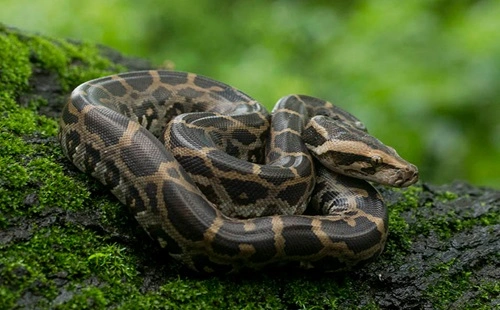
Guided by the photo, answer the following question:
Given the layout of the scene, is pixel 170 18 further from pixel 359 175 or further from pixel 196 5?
pixel 359 175

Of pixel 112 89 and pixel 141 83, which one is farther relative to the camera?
pixel 141 83

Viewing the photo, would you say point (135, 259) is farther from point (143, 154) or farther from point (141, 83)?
point (141, 83)

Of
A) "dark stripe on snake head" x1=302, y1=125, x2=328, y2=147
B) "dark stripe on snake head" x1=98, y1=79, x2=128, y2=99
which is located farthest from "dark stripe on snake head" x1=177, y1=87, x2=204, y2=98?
"dark stripe on snake head" x1=302, y1=125, x2=328, y2=147

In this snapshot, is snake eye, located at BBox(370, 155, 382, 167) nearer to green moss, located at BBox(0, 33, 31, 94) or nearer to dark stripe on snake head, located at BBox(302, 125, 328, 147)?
dark stripe on snake head, located at BBox(302, 125, 328, 147)

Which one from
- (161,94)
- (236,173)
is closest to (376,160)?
(236,173)

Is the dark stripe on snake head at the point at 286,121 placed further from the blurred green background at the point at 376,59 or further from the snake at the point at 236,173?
the blurred green background at the point at 376,59

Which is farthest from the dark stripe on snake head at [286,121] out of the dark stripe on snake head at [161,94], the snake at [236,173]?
the dark stripe on snake head at [161,94]

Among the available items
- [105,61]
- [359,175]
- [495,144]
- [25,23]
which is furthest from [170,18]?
[359,175]
